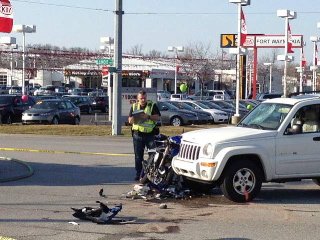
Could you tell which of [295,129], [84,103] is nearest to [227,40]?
[84,103]

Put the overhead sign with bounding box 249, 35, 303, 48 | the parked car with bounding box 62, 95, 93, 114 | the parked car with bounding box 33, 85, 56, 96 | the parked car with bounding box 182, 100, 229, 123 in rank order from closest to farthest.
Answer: the parked car with bounding box 182, 100, 229, 123 < the overhead sign with bounding box 249, 35, 303, 48 < the parked car with bounding box 62, 95, 93, 114 < the parked car with bounding box 33, 85, 56, 96

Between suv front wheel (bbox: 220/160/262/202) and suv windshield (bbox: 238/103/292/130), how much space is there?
834mm

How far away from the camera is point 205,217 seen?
9.33 m

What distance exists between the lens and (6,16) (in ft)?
53.1

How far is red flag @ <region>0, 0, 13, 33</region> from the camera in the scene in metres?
16.0

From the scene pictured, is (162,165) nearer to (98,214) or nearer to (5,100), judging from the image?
(98,214)

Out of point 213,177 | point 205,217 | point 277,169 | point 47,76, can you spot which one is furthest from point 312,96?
point 47,76

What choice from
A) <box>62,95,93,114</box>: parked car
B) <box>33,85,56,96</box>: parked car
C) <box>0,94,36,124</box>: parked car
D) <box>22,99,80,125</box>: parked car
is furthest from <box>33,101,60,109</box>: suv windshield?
<box>33,85,56,96</box>: parked car

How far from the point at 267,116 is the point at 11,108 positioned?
25019 mm

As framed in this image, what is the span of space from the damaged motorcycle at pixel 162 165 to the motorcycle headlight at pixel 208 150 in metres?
0.93

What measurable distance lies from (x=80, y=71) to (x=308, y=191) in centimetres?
7673

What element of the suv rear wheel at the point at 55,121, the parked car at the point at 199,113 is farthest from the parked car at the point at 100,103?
the suv rear wheel at the point at 55,121

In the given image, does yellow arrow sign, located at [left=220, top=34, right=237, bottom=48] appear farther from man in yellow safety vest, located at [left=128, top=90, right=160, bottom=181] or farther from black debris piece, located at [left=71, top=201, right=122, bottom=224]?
black debris piece, located at [left=71, top=201, right=122, bottom=224]

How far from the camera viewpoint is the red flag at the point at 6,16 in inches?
631
